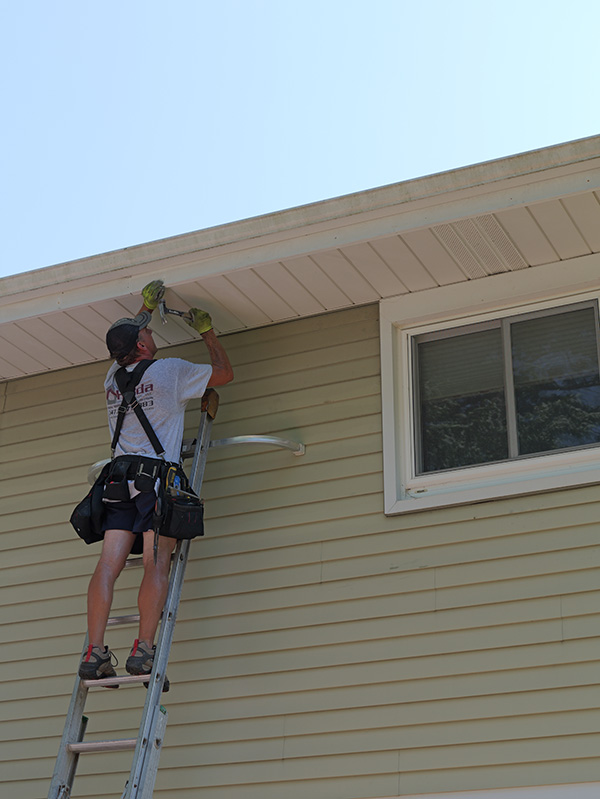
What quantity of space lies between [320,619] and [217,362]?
1.48m

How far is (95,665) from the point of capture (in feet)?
17.3

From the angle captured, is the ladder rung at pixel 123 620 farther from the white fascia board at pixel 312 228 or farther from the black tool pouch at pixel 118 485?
the white fascia board at pixel 312 228

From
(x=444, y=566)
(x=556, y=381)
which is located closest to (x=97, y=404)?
(x=444, y=566)

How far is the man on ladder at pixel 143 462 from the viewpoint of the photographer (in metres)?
5.35

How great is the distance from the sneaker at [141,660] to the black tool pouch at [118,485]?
752 mm

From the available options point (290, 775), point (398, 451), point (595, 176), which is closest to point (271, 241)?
point (398, 451)

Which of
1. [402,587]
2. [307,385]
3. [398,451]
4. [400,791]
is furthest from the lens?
[307,385]

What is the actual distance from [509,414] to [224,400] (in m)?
1.70

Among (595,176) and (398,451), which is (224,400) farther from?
(595,176)

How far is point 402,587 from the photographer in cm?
553

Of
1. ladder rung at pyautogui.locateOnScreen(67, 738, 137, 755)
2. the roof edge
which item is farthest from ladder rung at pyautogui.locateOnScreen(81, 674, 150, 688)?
the roof edge

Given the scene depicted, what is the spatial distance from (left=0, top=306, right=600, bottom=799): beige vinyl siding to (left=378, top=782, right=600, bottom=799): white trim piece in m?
0.04

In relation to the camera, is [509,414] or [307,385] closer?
[509,414]

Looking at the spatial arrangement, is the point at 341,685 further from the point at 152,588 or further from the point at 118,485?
the point at 118,485
